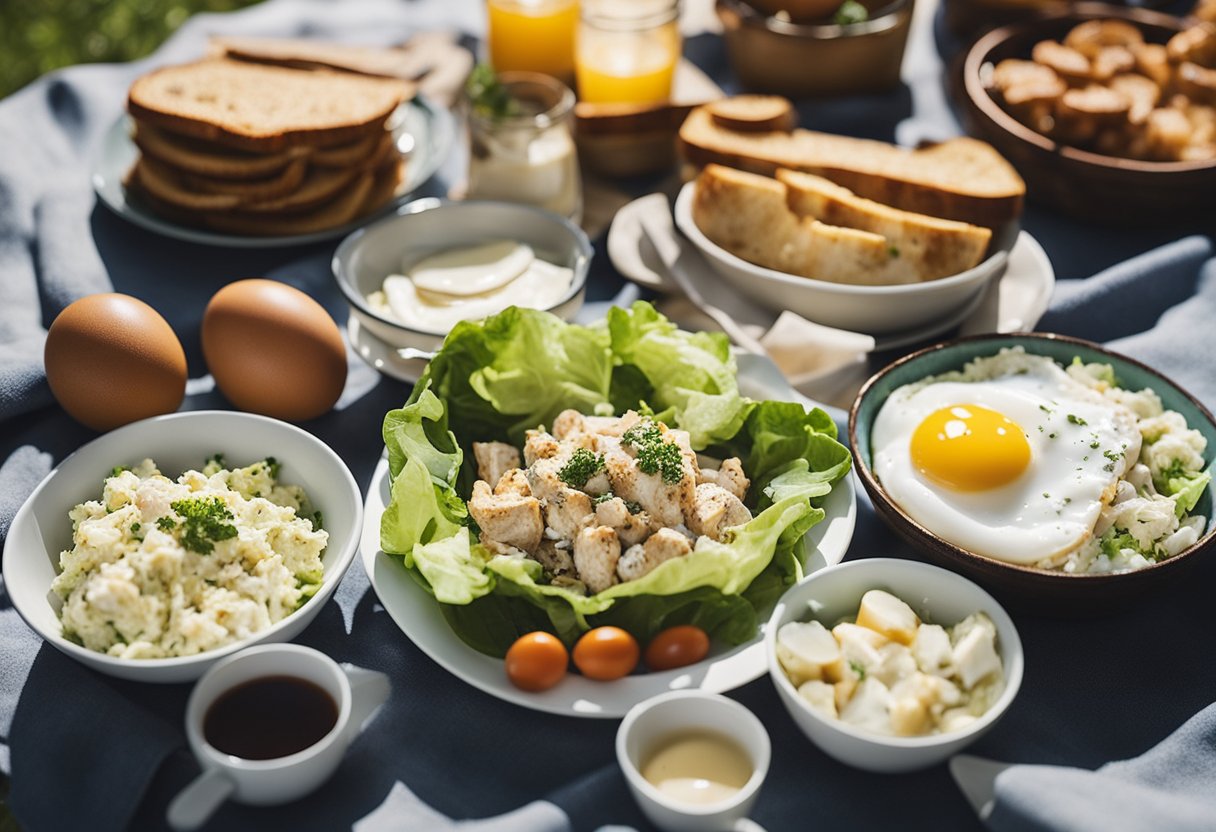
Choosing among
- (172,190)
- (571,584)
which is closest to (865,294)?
(571,584)

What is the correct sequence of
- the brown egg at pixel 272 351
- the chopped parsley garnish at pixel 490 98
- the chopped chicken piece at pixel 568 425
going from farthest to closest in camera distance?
the chopped parsley garnish at pixel 490 98, the brown egg at pixel 272 351, the chopped chicken piece at pixel 568 425

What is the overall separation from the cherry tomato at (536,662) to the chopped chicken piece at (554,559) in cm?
24

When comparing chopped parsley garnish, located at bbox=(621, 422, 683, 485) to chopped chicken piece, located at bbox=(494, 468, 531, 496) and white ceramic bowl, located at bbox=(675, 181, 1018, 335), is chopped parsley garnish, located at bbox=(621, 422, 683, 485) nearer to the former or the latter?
chopped chicken piece, located at bbox=(494, 468, 531, 496)

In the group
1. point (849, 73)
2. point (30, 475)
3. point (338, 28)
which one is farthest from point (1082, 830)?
point (338, 28)

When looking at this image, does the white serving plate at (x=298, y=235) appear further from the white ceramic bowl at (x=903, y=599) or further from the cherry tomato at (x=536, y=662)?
the white ceramic bowl at (x=903, y=599)

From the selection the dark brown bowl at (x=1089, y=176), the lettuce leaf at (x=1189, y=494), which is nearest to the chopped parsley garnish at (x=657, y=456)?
the lettuce leaf at (x=1189, y=494)

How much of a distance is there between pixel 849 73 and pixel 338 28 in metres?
2.22

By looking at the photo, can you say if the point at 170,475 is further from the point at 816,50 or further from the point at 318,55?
the point at 816,50

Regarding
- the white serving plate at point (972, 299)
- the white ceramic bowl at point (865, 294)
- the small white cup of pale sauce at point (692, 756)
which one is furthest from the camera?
the white serving plate at point (972, 299)

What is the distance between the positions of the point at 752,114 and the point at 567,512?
6.43 ft

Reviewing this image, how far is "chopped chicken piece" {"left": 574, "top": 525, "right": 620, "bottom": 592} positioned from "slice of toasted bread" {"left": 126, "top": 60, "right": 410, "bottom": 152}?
182cm

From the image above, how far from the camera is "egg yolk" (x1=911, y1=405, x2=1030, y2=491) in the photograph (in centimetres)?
257

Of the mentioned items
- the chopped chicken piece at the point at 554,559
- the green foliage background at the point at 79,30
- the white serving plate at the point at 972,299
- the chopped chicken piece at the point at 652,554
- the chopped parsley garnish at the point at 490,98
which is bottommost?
the green foliage background at the point at 79,30

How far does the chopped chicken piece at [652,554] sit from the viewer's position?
92.7 inches
